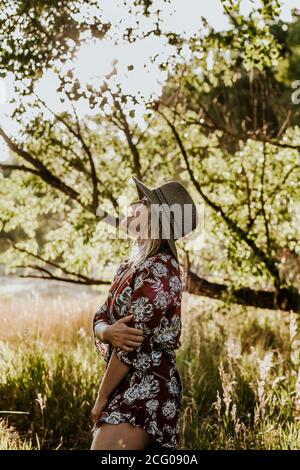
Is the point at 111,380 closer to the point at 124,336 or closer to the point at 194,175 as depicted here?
the point at 124,336

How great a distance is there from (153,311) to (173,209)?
573mm

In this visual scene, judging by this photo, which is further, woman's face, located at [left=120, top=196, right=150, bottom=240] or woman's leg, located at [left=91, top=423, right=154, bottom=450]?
woman's face, located at [left=120, top=196, right=150, bottom=240]

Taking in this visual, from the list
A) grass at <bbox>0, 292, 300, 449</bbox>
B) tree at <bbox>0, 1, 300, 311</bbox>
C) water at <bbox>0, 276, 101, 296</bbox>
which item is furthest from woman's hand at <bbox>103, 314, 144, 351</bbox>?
water at <bbox>0, 276, 101, 296</bbox>

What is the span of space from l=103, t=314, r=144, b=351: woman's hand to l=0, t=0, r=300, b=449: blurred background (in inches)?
70.2

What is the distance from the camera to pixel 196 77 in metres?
7.15

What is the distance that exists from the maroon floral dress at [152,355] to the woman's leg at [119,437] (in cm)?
3

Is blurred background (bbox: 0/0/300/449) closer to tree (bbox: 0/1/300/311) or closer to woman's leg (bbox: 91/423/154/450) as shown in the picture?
tree (bbox: 0/1/300/311)

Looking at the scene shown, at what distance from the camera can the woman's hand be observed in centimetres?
291

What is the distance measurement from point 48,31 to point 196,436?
11.8ft

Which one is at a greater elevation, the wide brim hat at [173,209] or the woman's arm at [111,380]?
the wide brim hat at [173,209]

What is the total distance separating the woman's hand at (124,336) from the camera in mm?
2906

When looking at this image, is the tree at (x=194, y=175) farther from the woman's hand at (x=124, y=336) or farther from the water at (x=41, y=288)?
the water at (x=41, y=288)

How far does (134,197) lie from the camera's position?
7125 mm

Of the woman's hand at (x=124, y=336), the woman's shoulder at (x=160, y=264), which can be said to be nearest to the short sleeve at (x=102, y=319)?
the woman's hand at (x=124, y=336)
